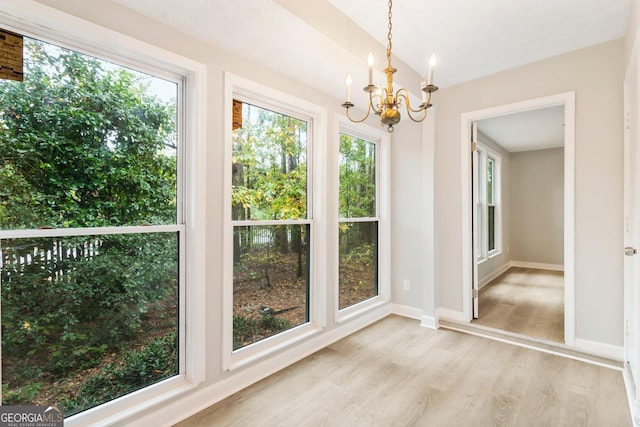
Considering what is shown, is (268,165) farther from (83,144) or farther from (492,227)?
(492,227)

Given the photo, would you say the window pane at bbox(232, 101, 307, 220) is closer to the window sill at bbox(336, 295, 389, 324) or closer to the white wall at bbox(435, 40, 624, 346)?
the window sill at bbox(336, 295, 389, 324)

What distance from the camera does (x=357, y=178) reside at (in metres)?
3.42

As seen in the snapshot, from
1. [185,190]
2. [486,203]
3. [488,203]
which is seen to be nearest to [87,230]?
[185,190]

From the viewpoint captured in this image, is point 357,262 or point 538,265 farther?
point 538,265

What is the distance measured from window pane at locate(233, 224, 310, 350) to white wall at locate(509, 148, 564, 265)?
5.77 m

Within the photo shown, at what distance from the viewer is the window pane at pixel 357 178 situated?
3.23 meters

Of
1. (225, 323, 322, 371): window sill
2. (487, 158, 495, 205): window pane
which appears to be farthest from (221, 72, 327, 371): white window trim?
(487, 158, 495, 205): window pane

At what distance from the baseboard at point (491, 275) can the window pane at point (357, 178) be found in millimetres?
2536

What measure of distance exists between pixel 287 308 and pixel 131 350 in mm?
1186

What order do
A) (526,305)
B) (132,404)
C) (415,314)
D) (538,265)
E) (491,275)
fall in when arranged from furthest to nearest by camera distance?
1. (538,265)
2. (491,275)
3. (526,305)
4. (415,314)
5. (132,404)

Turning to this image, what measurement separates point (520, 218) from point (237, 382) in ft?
21.9

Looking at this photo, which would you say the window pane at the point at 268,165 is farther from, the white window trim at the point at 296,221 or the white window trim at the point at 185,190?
the white window trim at the point at 185,190

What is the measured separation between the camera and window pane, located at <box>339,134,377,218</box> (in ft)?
10.6

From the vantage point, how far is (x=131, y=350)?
5.90ft
